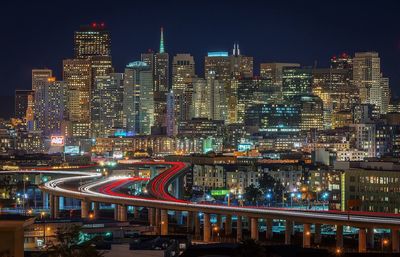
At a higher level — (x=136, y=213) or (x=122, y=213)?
(x=122, y=213)

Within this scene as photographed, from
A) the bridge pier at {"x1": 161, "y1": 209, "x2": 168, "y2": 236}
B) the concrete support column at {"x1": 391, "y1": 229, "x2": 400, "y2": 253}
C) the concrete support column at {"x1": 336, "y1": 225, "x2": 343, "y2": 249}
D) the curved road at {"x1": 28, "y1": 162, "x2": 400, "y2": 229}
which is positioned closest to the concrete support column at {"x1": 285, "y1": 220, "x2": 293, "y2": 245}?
the curved road at {"x1": 28, "y1": 162, "x2": 400, "y2": 229}

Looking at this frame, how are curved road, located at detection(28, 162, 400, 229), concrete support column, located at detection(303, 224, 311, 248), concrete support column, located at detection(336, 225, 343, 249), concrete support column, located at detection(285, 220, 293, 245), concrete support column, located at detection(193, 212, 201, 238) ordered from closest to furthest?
1. concrete support column, located at detection(336, 225, 343, 249)
2. curved road, located at detection(28, 162, 400, 229)
3. concrete support column, located at detection(303, 224, 311, 248)
4. concrete support column, located at detection(285, 220, 293, 245)
5. concrete support column, located at detection(193, 212, 201, 238)

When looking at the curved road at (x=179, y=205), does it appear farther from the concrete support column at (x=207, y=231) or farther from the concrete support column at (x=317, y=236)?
the concrete support column at (x=317, y=236)

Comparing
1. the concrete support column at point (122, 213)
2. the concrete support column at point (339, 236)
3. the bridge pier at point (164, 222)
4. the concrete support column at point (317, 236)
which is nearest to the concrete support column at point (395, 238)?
the concrete support column at point (339, 236)

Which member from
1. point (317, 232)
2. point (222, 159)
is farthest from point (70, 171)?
point (317, 232)

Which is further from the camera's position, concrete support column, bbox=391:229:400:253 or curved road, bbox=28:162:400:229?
curved road, bbox=28:162:400:229

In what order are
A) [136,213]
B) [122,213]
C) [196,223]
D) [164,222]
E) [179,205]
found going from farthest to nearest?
[136,213] < [122,213] < [196,223] < [164,222] < [179,205]

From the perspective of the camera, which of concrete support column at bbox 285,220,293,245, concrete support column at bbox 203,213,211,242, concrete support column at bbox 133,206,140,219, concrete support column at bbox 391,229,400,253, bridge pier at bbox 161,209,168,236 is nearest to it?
concrete support column at bbox 391,229,400,253

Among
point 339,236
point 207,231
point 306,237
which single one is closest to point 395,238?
point 339,236

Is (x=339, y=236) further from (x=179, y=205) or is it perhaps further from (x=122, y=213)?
(x=122, y=213)

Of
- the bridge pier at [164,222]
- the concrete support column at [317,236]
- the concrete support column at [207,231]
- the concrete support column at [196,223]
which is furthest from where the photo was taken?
the concrete support column at [196,223]

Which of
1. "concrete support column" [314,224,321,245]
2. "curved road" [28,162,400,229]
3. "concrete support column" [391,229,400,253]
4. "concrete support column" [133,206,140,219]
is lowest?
"concrete support column" [133,206,140,219]

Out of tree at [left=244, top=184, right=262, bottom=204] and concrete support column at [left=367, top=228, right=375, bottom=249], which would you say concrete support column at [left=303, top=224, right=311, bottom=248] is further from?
tree at [left=244, top=184, right=262, bottom=204]

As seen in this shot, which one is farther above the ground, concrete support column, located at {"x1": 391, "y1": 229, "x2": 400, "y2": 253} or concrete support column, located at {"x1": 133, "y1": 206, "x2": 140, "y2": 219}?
concrete support column, located at {"x1": 391, "y1": 229, "x2": 400, "y2": 253}
